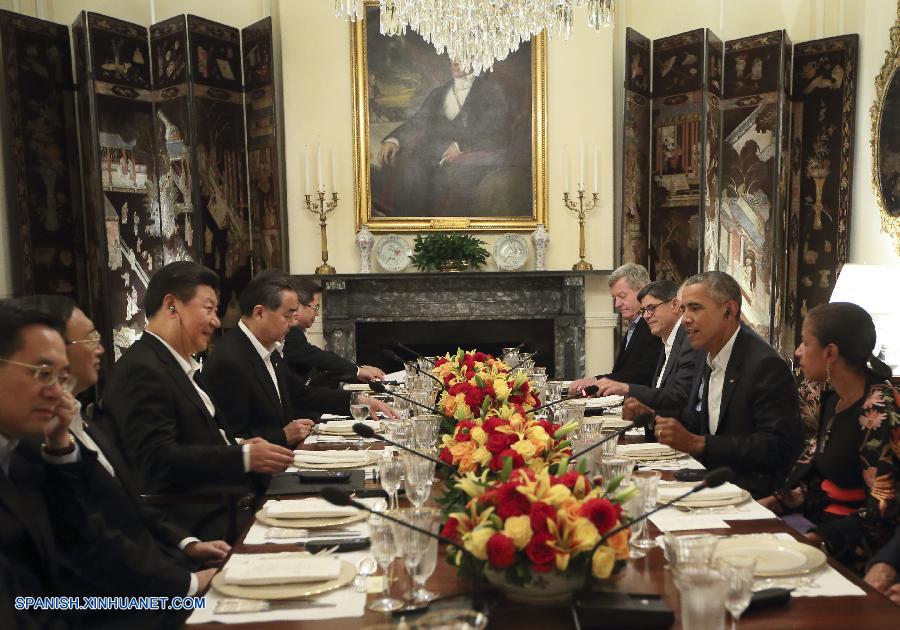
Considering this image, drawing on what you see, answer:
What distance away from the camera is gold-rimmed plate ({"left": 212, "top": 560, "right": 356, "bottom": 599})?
175 centimetres

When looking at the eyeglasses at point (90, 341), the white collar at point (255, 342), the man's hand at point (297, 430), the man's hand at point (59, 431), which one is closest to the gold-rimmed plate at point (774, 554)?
the man's hand at point (59, 431)

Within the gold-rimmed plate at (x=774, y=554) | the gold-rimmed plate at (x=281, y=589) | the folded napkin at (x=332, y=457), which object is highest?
the gold-rimmed plate at (x=774, y=554)

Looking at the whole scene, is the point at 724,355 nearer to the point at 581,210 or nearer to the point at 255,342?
the point at 255,342

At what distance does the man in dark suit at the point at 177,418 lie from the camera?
117 inches

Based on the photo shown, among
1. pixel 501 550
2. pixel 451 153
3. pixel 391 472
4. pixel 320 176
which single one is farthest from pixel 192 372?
pixel 451 153

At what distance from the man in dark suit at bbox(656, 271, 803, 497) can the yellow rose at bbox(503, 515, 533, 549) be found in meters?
1.59

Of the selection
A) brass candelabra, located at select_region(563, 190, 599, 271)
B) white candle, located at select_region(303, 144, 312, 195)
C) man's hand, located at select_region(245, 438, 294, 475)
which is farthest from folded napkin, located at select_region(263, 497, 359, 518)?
brass candelabra, located at select_region(563, 190, 599, 271)

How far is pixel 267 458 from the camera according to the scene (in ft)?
9.61

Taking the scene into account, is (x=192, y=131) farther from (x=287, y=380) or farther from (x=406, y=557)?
(x=406, y=557)

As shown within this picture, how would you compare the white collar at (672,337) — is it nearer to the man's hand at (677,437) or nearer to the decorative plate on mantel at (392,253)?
the man's hand at (677,437)

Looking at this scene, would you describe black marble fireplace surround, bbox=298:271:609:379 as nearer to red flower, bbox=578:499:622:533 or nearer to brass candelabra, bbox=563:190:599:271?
brass candelabra, bbox=563:190:599:271

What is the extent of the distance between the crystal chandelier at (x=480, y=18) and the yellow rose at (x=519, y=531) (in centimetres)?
→ 442

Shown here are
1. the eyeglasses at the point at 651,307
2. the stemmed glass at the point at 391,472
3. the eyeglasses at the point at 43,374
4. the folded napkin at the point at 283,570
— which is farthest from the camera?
the eyeglasses at the point at 651,307

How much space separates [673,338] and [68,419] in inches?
136
